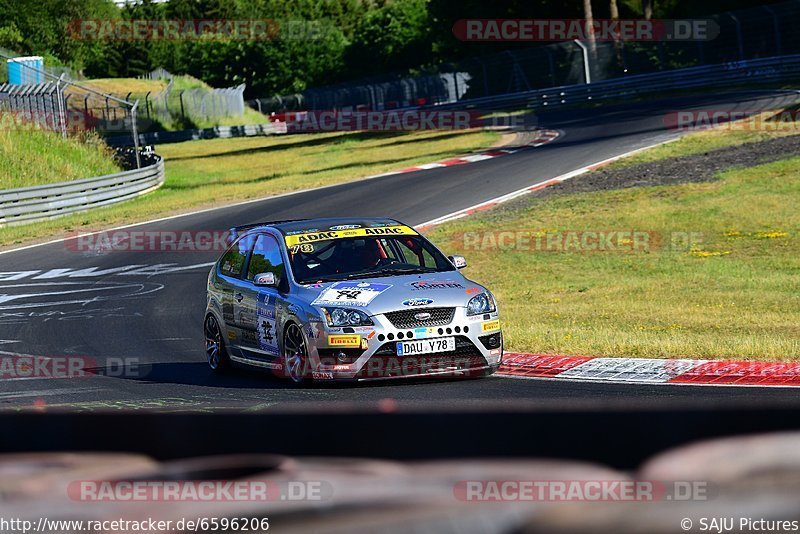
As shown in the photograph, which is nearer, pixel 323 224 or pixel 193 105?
pixel 323 224

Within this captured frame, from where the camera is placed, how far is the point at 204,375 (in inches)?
475

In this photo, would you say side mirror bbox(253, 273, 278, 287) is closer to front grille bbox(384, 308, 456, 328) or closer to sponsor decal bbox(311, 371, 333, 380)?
sponsor decal bbox(311, 371, 333, 380)

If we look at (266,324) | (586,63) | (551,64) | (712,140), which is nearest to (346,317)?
(266,324)

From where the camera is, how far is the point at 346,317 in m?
10.4

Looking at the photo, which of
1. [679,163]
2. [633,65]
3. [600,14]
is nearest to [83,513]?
[679,163]

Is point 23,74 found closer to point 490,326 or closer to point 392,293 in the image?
point 392,293

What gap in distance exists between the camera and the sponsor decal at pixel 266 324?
1116 centimetres

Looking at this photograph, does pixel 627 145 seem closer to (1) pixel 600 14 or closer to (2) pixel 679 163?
(2) pixel 679 163

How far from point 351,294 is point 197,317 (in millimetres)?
6334

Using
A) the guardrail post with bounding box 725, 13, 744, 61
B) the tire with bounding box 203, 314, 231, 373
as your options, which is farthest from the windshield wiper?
the guardrail post with bounding box 725, 13, 744, 61

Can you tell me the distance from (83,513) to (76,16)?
118082 mm

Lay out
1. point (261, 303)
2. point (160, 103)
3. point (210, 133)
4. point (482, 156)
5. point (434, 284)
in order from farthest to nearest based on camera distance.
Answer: point (160, 103), point (210, 133), point (482, 156), point (261, 303), point (434, 284)

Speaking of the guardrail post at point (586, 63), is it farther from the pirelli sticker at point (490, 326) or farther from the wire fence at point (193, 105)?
the pirelli sticker at point (490, 326)

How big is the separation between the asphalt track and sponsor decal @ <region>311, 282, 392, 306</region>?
79 cm
